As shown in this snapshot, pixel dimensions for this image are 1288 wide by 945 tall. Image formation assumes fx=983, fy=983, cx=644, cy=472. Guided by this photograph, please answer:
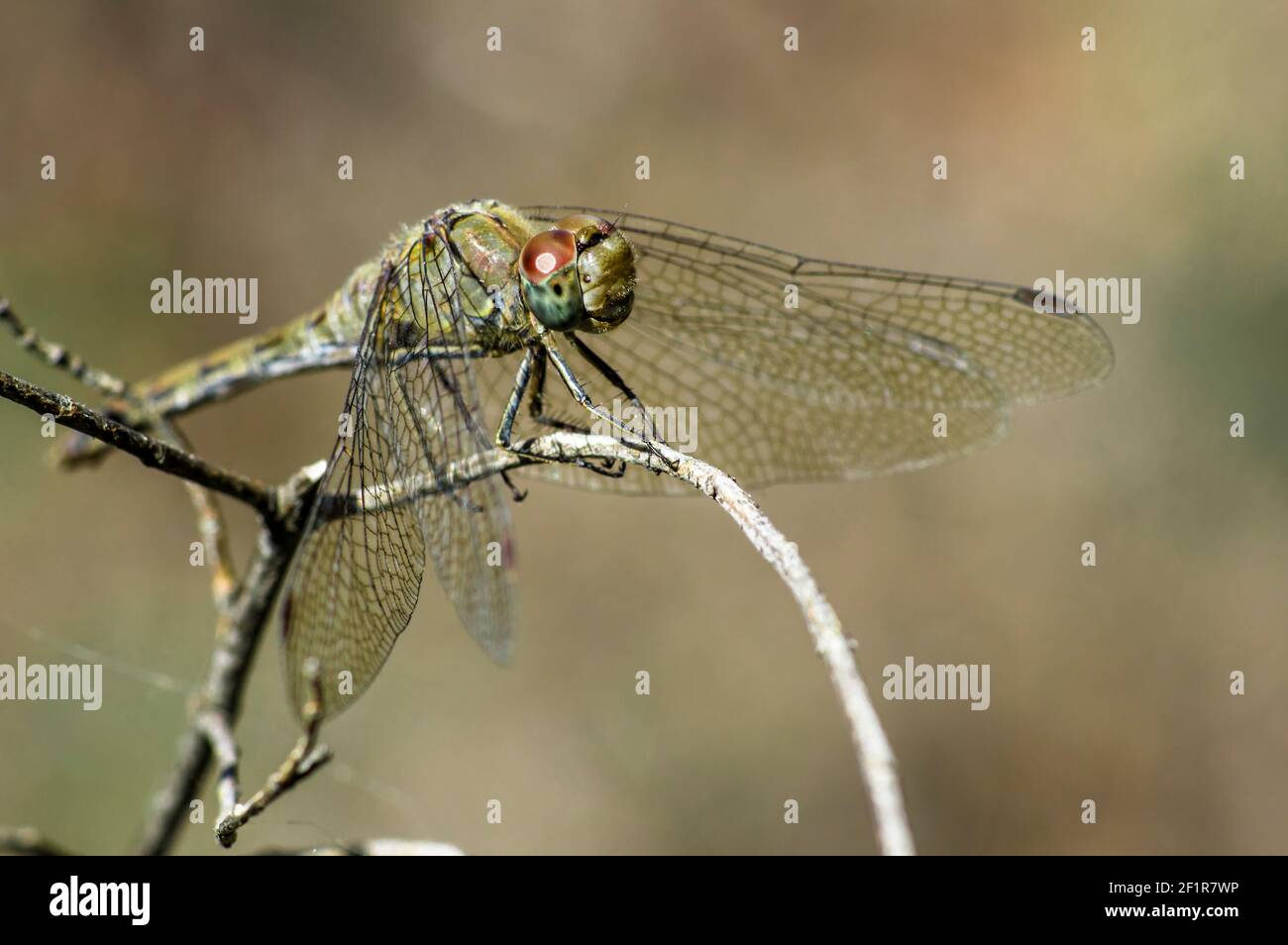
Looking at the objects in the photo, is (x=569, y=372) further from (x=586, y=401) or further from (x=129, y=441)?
(x=129, y=441)

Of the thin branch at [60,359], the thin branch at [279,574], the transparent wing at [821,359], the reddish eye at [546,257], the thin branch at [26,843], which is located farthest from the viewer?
the transparent wing at [821,359]

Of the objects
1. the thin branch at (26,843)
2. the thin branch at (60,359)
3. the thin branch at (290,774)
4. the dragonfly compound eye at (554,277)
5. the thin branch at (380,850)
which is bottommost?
the thin branch at (380,850)

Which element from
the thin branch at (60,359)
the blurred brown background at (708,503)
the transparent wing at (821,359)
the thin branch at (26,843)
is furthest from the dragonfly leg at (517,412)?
the blurred brown background at (708,503)

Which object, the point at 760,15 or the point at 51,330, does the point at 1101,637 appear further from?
the point at 51,330

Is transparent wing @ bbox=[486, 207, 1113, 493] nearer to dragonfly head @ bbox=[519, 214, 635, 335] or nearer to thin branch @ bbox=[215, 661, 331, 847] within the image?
dragonfly head @ bbox=[519, 214, 635, 335]

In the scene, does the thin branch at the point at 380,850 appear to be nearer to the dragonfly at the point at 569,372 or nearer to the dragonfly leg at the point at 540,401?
the dragonfly at the point at 569,372

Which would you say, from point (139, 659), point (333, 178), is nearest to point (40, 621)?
point (139, 659)
